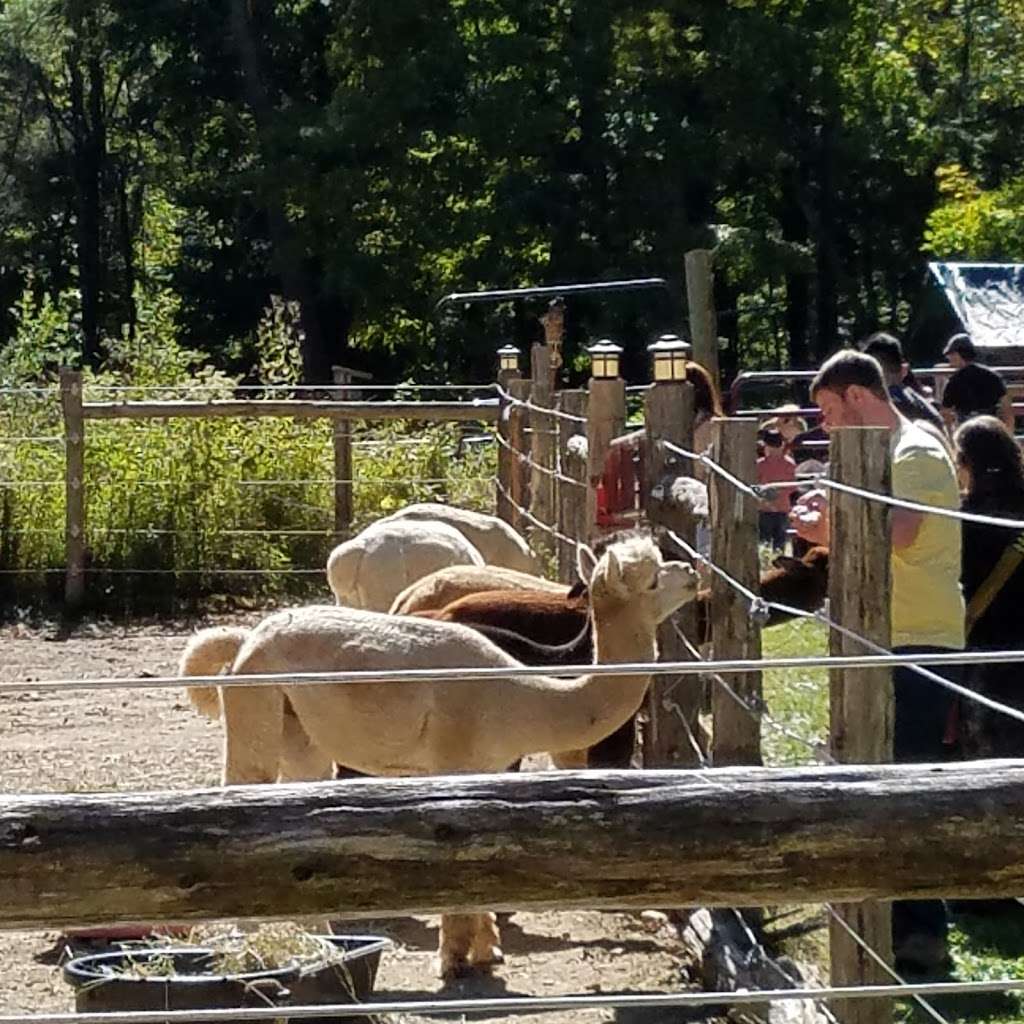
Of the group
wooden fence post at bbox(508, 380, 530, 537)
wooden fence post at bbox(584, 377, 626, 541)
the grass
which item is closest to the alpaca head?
the grass

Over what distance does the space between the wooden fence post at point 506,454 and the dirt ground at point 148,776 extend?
2316 millimetres

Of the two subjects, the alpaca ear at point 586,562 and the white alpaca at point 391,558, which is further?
the white alpaca at point 391,558

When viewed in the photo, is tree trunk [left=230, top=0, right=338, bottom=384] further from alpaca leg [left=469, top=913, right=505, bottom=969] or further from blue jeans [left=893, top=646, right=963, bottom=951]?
blue jeans [left=893, top=646, right=963, bottom=951]

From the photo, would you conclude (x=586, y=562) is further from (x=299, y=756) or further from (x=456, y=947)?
(x=456, y=947)

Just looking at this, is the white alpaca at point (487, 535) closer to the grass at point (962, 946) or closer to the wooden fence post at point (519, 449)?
the grass at point (962, 946)

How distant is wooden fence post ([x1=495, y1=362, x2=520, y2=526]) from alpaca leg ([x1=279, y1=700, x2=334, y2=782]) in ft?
21.8

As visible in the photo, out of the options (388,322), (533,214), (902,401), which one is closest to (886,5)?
(533,214)

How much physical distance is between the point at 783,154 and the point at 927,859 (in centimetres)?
3250

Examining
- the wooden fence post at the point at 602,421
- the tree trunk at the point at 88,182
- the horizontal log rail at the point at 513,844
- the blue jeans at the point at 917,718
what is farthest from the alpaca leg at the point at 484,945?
the tree trunk at the point at 88,182

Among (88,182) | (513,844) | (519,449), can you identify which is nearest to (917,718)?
(513,844)

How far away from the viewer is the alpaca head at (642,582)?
6203mm

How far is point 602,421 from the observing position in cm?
828

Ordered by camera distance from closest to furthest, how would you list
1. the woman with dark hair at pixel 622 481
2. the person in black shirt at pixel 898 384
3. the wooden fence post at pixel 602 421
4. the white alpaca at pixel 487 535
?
1. the woman with dark hair at pixel 622 481
2. the wooden fence post at pixel 602 421
3. the person in black shirt at pixel 898 384
4. the white alpaca at pixel 487 535

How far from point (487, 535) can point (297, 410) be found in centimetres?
486
